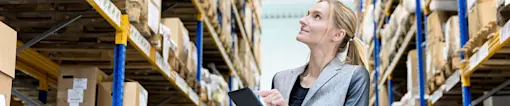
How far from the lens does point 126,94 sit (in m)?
5.16

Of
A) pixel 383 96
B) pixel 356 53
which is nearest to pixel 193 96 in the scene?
pixel 383 96

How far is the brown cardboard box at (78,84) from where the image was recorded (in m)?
5.04

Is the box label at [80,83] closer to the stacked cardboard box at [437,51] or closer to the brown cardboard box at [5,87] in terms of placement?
the brown cardboard box at [5,87]

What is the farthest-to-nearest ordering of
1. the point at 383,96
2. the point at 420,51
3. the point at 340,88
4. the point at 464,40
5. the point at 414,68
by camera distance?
the point at 383,96, the point at 414,68, the point at 420,51, the point at 464,40, the point at 340,88

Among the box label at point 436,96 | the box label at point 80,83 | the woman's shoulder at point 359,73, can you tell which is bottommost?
the box label at point 436,96

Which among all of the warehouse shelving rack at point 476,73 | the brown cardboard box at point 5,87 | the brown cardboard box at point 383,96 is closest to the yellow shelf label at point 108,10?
the brown cardboard box at point 5,87

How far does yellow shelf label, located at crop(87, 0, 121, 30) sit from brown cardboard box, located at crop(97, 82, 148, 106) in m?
0.56

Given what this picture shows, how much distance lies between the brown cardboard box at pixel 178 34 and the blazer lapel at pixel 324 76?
3895 mm

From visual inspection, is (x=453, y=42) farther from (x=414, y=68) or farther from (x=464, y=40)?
(x=414, y=68)

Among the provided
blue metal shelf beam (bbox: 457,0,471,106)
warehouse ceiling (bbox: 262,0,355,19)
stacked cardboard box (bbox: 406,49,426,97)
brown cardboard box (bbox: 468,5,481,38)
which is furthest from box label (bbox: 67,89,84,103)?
warehouse ceiling (bbox: 262,0,355,19)

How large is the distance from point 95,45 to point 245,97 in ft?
10.6

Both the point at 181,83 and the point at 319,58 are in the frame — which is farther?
the point at 181,83

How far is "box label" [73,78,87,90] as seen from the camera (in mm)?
5094

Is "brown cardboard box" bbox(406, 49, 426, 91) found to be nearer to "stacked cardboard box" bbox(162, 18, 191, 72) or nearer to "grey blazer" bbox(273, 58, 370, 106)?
"stacked cardboard box" bbox(162, 18, 191, 72)
